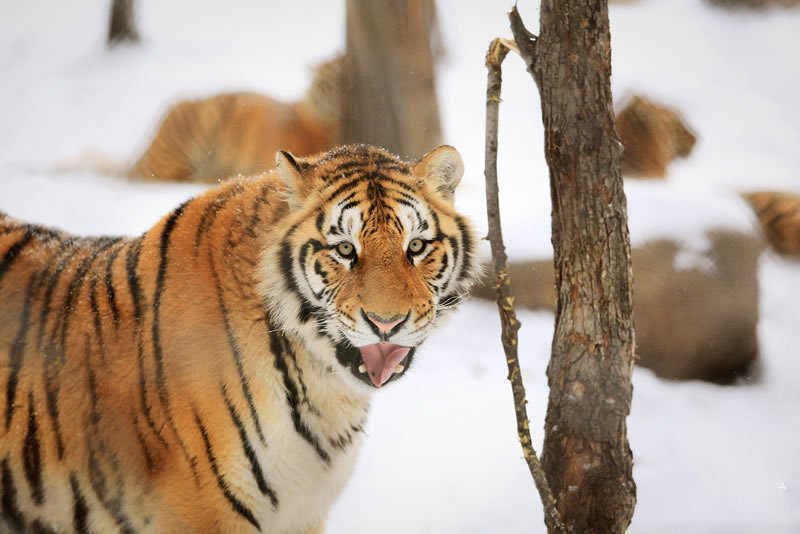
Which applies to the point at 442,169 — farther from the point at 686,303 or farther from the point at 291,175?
the point at 686,303

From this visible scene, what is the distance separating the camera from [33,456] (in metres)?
1.80

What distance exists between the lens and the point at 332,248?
64.7 inches

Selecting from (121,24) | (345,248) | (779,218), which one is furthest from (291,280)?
(121,24)

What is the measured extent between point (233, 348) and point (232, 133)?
286 centimetres

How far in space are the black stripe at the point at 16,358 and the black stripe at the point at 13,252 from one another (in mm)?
97

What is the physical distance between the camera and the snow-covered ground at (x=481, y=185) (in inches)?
101

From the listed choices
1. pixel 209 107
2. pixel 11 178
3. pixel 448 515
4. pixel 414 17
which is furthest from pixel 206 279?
pixel 11 178

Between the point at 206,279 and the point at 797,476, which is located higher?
the point at 206,279

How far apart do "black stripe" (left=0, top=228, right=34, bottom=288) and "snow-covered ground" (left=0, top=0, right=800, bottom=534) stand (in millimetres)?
1139

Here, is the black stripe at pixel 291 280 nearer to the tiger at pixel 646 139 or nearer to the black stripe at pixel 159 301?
the black stripe at pixel 159 301

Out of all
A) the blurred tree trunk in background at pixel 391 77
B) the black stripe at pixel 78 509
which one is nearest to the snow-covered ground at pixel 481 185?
the blurred tree trunk in background at pixel 391 77

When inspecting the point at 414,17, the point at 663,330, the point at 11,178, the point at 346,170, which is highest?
the point at 414,17

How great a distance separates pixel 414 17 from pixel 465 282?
6.48ft

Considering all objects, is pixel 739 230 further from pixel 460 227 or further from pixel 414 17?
pixel 460 227
